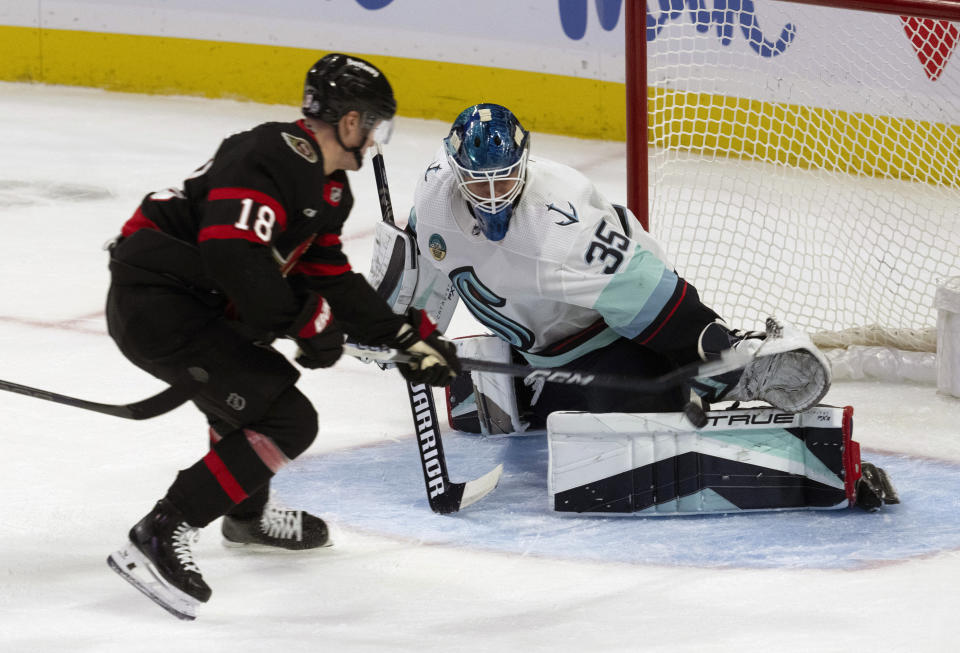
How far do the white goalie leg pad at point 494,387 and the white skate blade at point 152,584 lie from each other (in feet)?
3.38

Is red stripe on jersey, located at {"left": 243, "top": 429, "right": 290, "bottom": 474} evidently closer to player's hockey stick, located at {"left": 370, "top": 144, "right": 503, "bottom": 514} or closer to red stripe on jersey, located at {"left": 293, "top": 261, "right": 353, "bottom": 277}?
red stripe on jersey, located at {"left": 293, "top": 261, "right": 353, "bottom": 277}

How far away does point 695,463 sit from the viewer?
2676 millimetres

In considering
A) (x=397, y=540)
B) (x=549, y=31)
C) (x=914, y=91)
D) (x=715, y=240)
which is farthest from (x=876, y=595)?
(x=549, y=31)

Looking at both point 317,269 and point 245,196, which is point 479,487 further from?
point 245,196

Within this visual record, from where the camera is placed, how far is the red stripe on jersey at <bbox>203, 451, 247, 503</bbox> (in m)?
2.25

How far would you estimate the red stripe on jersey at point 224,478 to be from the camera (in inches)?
88.6

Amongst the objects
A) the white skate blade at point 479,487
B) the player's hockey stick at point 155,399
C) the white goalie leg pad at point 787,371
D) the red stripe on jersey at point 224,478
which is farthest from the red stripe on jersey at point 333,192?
the white goalie leg pad at point 787,371

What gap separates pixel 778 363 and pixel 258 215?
112cm

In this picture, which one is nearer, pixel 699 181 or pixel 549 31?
pixel 699 181

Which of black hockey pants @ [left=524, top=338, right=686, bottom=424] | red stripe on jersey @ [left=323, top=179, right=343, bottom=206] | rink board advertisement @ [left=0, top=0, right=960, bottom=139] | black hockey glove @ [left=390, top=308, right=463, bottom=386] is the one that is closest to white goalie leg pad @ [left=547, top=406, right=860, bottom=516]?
black hockey pants @ [left=524, top=338, right=686, bottom=424]

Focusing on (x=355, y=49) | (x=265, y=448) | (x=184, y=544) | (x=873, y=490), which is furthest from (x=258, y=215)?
(x=355, y=49)

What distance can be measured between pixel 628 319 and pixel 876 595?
724mm

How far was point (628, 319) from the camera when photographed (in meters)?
2.69

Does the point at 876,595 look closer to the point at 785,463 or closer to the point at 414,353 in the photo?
the point at 785,463
